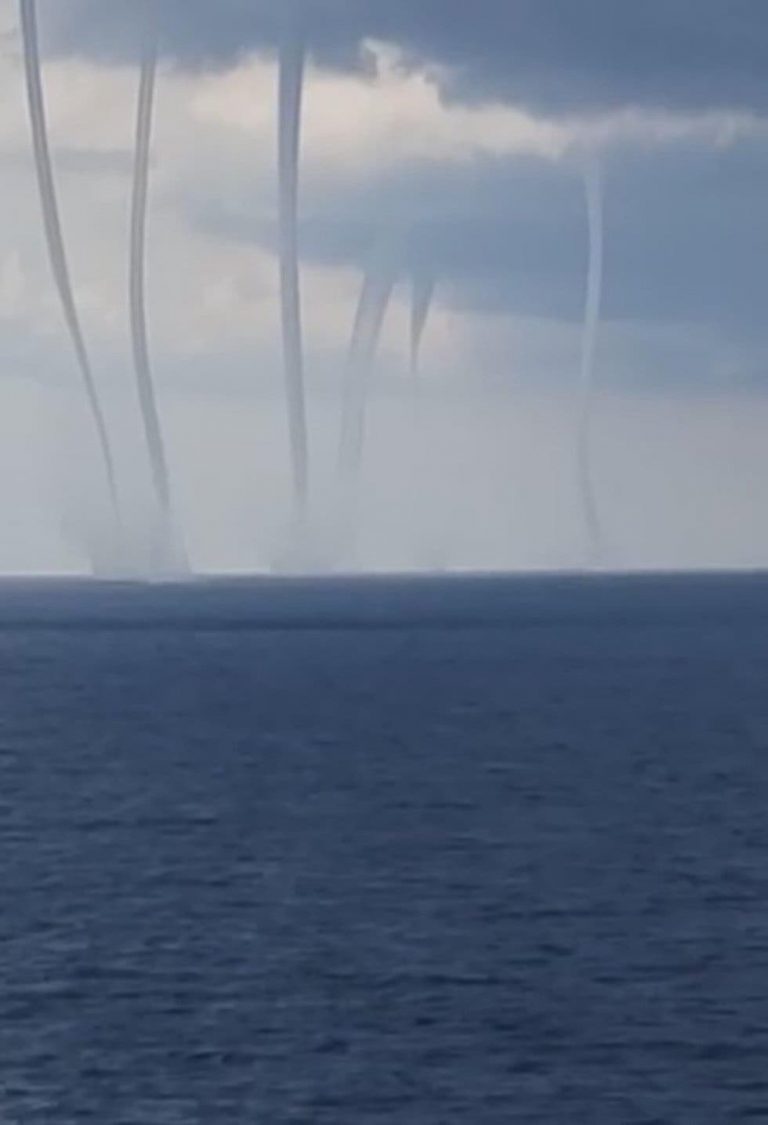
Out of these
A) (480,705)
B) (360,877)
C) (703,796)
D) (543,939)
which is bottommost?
(480,705)

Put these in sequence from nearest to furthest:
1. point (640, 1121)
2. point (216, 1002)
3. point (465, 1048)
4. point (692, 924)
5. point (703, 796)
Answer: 1. point (640, 1121)
2. point (465, 1048)
3. point (216, 1002)
4. point (692, 924)
5. point (703, 796)

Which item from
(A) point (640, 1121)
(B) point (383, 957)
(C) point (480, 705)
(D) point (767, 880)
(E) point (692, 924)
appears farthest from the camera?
(C) point (480, 705)

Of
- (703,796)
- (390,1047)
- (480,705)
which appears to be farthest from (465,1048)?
(480,705)

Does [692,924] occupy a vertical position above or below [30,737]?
above

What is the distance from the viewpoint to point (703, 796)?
112 meters

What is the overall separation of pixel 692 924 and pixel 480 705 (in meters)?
88.6

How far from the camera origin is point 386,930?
248ft

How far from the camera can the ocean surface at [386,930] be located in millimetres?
57125

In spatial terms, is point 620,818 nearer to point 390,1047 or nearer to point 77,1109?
point 390,1047

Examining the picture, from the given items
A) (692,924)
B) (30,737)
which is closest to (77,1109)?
(692,924)

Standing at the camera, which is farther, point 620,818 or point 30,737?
point 30,737

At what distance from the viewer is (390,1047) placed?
198 ft

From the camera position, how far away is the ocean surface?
57125mm

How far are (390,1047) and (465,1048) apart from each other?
1.44 meters
